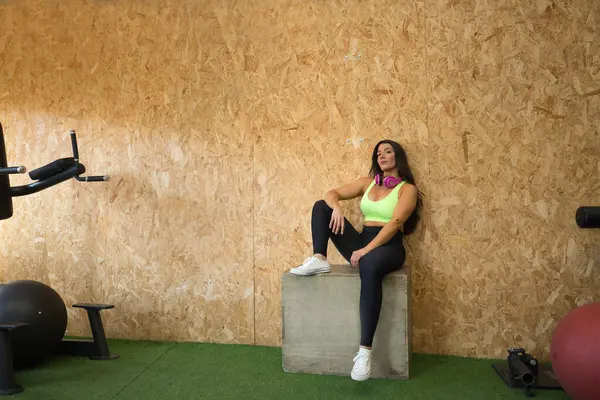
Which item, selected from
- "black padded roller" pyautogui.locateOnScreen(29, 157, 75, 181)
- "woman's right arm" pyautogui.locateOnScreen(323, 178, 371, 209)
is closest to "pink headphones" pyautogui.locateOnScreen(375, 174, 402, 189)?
"woman's right arm" pyautogui.locateOnScreen(323, 178, 371, 209)

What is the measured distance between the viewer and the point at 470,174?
143 inches

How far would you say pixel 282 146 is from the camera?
390 cm

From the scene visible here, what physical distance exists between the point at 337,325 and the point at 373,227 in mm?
642

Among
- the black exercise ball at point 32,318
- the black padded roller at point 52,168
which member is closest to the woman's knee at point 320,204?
the black padded roller at point 52,168

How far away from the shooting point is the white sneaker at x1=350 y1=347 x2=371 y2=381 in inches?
121

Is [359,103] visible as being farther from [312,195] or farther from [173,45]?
[173,45]

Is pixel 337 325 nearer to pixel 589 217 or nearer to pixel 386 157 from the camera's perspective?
pixel 386 157

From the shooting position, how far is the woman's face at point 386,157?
3.59 meters

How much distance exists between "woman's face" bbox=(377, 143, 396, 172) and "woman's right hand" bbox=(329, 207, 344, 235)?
0.42m

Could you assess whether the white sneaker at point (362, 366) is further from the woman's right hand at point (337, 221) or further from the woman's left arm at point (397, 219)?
the woman's right hand at point (337, 221)

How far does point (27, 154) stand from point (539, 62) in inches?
145

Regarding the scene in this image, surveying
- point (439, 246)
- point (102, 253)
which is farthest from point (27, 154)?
point (439, 246)

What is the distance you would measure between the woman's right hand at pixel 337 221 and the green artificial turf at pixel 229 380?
865 mm

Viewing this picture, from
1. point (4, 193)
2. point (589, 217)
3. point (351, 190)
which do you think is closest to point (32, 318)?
point (4, 193)
